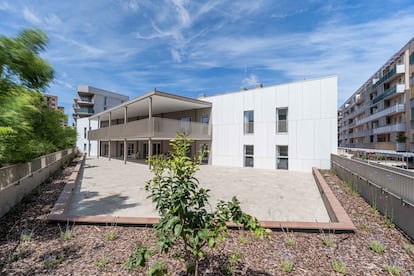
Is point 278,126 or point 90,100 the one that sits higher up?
point 90,100

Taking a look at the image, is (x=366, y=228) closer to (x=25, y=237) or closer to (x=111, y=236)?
(x=111, y=236)

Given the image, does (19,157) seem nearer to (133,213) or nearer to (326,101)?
(133,213)

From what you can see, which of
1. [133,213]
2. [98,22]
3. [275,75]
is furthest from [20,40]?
[275,75]

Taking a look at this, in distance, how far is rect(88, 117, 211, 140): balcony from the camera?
13416 millimetres

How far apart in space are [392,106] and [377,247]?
119ft

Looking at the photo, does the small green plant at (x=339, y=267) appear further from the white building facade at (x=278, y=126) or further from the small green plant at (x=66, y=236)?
the white building facade at (x=278, y=126)

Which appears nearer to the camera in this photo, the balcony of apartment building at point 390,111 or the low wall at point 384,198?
the low wall at point 384,198

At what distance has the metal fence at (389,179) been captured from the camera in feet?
12.1

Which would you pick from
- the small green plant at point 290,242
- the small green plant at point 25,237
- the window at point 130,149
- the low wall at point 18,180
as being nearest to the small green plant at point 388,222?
the small green plant at point 290,242

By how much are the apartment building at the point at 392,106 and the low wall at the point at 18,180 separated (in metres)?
35.6

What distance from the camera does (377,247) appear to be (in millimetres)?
3055

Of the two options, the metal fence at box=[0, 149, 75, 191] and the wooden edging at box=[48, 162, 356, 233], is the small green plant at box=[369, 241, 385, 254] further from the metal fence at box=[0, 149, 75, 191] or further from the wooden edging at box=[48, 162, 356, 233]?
the metal fence at box=[0, 149, 75, 191]

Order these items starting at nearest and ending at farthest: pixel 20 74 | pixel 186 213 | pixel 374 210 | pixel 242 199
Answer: pixel 186 213 < pixel 20 74 < pixel 374 210 < pixel 242 199

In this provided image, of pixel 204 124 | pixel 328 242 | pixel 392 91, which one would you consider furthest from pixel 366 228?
pixel 392 91
